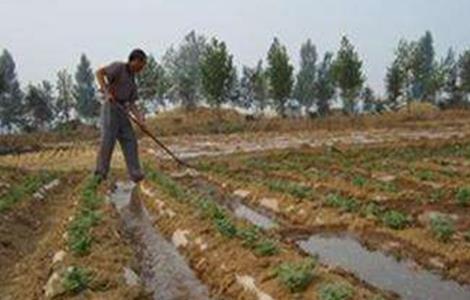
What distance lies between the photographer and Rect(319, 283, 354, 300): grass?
231 inches

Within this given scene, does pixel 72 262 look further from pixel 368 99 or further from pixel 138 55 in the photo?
pixel 368 99

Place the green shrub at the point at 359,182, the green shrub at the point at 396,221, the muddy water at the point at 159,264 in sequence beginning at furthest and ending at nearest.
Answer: the green shrub at the point at 359,182 → the green shrub at the point at 396,221 → the muddy water at the point at 159,264

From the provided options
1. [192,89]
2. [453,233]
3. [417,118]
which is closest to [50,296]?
[453,233]

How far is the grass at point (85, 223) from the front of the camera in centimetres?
838

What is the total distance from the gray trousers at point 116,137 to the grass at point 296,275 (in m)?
6.29

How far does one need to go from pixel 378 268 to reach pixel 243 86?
298ft

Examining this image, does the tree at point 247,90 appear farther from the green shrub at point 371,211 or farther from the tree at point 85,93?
the green shrub at point 371,211

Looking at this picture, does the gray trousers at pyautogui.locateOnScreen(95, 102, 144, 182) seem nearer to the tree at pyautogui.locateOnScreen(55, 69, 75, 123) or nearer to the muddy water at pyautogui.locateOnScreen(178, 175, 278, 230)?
the muddy water at pyautogui.locateOnScreen(178, 175, 278, 230)

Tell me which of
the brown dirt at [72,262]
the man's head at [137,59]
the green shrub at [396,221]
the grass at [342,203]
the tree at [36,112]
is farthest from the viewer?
the tree at [36,112]

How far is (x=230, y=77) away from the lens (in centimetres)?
6475

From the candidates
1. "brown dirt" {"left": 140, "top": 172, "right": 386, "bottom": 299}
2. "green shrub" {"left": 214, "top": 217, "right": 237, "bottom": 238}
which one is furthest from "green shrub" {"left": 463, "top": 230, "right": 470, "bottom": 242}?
"green shrub" {"left": 214, "top": 217, "right": 237, "bottom": 238}

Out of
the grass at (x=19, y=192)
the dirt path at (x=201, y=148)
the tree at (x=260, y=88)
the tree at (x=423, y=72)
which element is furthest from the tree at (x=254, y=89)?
the grass at (x=19, y=192)

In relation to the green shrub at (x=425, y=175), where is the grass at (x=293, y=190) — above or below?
above

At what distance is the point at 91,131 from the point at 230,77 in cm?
1484
